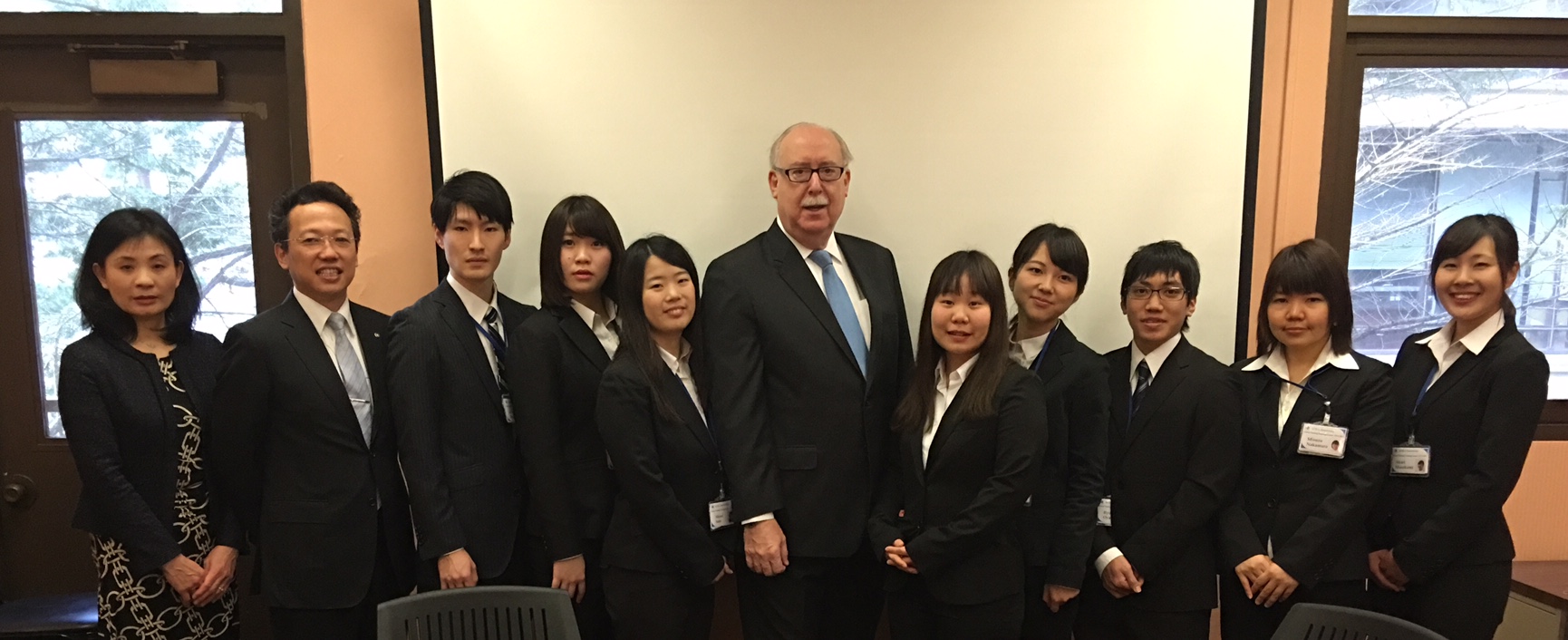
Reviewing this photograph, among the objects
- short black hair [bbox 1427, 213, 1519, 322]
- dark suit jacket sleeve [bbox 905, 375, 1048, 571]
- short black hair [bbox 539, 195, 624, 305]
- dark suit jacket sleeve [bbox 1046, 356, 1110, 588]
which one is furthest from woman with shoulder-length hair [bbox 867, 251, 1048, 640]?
short black hair [bbox 1427, 213, 1519, 322]

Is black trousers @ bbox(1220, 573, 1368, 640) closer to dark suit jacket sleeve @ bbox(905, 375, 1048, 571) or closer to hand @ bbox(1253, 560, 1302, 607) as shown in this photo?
hand @ bbox(1253, 560, 1302, 607)

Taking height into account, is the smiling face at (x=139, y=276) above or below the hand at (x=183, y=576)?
above

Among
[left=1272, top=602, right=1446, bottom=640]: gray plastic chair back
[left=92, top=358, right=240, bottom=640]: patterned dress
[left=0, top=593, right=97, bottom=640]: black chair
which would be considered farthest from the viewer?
[left=0, top=593, right=97, bottom=640]: black chair

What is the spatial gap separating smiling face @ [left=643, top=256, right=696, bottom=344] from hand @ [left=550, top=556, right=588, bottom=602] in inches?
25.8

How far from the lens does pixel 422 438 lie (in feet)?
6.05

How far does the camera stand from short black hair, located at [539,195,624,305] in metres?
2.01

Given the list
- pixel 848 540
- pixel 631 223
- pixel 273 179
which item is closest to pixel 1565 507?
pixel 848 540

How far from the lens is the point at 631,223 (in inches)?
96.9

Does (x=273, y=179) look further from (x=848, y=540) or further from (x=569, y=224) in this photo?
(x=848, y=540)

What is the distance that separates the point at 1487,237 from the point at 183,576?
3570 mm

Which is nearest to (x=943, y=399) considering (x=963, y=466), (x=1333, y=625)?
(x=963, y=466)

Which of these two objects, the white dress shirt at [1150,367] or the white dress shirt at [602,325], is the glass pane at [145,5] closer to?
the white dress shirt at [602,325]

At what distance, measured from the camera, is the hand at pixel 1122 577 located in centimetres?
196

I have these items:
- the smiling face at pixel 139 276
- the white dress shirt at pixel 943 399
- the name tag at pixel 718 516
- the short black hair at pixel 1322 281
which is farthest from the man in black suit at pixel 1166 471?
the smiling face at pixel 139 276
